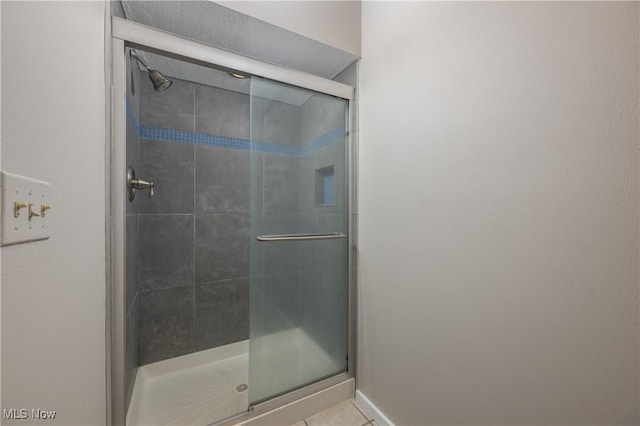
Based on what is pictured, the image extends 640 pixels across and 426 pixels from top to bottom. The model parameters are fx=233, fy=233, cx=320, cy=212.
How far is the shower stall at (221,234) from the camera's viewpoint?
3.63 feet

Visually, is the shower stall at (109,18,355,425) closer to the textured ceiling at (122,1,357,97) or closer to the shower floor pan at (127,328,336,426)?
the shower floor pan at (127,328,336,426)

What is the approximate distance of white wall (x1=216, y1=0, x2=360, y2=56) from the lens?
3.72 feet

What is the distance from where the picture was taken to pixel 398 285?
1136 mm

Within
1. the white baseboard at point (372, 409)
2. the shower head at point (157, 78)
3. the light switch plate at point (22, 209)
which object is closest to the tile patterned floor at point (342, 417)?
the white baseboard at point (372, 409)

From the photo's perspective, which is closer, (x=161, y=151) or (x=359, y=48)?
(x=359, y=48)

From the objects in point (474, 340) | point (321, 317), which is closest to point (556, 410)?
point (474, 340)

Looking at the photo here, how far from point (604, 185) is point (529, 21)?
20.8 inches

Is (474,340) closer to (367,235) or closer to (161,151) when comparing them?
(367,235)

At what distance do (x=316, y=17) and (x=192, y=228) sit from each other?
62.7 inches

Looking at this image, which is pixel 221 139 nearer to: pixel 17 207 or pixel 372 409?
pixel 17 207

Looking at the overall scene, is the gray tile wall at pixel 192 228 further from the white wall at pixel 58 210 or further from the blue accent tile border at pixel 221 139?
the white wall at pixel 58 210

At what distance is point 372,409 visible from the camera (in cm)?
126

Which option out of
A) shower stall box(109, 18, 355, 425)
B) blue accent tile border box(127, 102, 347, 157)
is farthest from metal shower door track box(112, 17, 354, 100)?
blue accent tile border box(127, 102, 347, 157)

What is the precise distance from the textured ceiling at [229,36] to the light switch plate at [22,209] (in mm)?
1081
